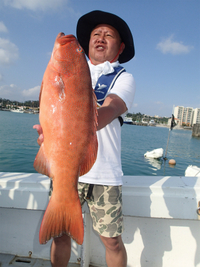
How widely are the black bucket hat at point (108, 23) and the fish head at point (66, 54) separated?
3.38 ft

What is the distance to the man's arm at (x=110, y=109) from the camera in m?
1.31

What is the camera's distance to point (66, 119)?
1.10 meters

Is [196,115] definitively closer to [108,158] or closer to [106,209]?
[108,158]

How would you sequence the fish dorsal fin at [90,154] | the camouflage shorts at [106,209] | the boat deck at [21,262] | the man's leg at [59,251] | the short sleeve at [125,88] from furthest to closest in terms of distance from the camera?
the boat deck at [21,262] < the man's leg at [59,251] < the camouflage shorts at [106,209] < the short sleeve at [125,88] < the fish dorsal fin at [90,154]

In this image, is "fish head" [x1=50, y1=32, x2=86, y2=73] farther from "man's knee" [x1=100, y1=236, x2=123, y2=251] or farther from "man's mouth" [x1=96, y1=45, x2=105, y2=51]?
"man's knee" [x1=100, y1=236, x2=123, y2=251]

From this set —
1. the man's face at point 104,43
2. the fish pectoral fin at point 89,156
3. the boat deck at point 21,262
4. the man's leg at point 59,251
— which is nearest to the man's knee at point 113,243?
the man's leg at point 59,251

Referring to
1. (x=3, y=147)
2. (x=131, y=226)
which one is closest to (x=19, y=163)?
(x=3, y=147)

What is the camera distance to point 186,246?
2418mm

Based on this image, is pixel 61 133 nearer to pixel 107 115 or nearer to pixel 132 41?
pixel 107 115

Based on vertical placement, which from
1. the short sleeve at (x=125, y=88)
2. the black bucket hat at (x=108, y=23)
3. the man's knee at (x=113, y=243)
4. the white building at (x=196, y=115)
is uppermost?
the white building at (x=196, y=115)

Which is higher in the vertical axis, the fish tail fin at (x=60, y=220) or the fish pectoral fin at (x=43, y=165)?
the fish pectoral fin at (x=43, y=165)

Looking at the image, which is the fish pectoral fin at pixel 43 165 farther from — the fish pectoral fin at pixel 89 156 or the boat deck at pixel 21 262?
the boat deck at pixel 21 262

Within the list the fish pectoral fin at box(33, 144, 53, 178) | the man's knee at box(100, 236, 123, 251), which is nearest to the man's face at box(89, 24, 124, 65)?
the fish pectoral fin at box(33, 144, 53, 178)

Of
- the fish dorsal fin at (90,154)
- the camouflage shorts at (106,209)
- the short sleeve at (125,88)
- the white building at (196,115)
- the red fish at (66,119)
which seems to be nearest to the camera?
the red fish at (66,119)
